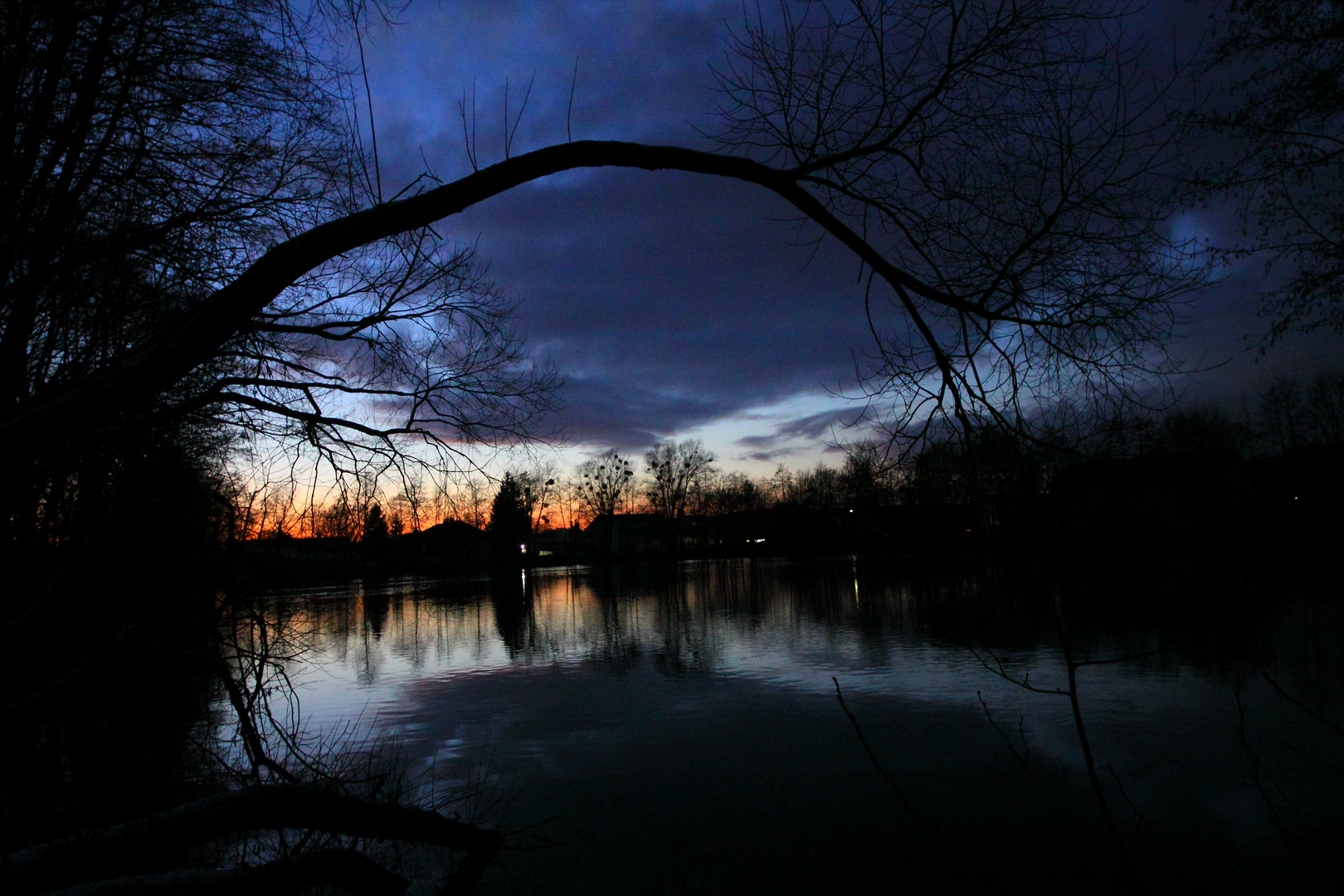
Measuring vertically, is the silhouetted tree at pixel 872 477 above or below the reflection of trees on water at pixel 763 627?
above

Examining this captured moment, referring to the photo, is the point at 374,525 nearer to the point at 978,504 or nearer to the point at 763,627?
the point at 978,504

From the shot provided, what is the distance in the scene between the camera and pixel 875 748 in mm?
9805

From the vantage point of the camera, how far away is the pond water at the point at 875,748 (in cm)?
689

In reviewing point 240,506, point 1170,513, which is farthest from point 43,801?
point 1170,513

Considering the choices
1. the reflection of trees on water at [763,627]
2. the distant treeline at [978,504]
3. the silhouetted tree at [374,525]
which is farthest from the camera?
the reflection of trees on water at [763,627]

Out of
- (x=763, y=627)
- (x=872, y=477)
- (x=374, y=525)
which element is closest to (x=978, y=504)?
(x=872, y=477)

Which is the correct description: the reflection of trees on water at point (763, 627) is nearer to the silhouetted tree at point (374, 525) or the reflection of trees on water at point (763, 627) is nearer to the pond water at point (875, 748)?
the pond water at point (875, 748)

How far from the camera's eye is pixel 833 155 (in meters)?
3.36

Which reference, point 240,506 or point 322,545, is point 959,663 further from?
point 240,506

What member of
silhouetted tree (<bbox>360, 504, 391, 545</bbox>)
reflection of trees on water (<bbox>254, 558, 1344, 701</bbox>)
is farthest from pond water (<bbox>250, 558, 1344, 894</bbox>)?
silhouetted tree (<bbox>360, 504, 391, 545</bbox>)

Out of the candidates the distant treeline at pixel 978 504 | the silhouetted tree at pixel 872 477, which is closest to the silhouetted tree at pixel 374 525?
the distant treeline at pixel 978 504

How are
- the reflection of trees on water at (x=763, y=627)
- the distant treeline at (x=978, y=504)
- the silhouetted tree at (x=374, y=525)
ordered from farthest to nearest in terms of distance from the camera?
the reflection of trees on water at (x=763, y=627), the silhouetted tree at (x=374, y=525), the distant treeline at (x=978, y=504)

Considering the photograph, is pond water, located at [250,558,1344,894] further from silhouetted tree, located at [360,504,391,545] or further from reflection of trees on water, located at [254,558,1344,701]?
silhouetted tree, located at [360,504,391,545]

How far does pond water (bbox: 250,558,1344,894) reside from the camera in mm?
6887
